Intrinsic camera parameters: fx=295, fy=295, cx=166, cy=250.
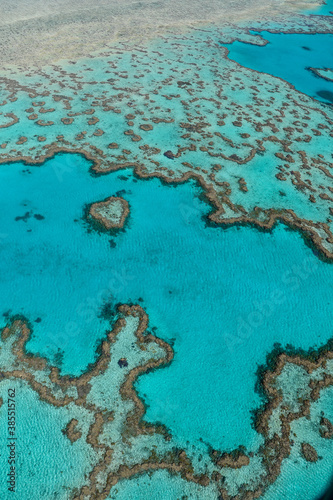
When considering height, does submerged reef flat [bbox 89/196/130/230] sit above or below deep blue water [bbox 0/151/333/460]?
above

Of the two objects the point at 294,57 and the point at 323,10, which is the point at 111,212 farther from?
the point at 323,10

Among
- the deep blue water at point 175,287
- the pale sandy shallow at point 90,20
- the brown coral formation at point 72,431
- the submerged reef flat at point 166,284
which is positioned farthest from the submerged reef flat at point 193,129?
the brown coral formation at point 72,431

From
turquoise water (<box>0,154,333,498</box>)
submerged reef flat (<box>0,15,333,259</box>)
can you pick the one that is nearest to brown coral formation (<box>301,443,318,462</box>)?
turquoise water (<box>0,154,333,498</box>)

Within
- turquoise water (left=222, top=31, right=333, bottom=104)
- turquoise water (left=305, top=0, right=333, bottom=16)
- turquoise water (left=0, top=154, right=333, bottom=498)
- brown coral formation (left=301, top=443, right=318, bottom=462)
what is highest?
turquoise water (left=305, top=0, right=333, bottom=16)

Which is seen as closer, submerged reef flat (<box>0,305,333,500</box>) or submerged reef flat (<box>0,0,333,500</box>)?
submerged reef flat (<box>0,305,333,500</box>)

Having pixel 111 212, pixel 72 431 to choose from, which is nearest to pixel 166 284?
pixel 111 212

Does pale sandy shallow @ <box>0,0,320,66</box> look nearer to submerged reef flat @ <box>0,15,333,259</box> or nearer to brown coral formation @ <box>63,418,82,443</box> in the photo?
submerged reef flat @ <box>0,15,333,259</box>
